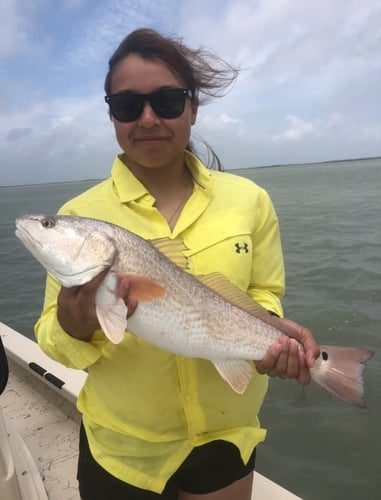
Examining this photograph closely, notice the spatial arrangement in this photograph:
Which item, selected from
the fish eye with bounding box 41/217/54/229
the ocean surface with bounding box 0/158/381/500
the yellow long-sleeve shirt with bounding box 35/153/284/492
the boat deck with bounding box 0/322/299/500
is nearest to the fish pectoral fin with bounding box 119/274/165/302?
the yellow long-sleeve shirt with bounding box 35/153/284/492

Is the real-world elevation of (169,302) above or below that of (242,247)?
below

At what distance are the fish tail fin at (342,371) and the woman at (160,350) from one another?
0.08 metres

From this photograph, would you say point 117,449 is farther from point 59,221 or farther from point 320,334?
point 320,334

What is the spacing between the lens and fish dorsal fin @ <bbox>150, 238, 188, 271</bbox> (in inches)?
91.7

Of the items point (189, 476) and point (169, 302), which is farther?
point (189, 476)

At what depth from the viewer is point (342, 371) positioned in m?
2.40

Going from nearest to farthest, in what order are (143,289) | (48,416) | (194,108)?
1. (143,289)
2. (194,108)
3. (48,416)

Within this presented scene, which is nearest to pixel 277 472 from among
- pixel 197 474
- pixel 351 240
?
pixel 197 474

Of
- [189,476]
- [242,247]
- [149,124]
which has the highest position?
[149,124]

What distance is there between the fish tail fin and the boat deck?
1394mm

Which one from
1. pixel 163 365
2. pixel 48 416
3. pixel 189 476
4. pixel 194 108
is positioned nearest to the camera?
pixel 163 365

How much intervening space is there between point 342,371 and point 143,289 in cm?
118

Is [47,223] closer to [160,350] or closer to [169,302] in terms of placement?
[169,302]

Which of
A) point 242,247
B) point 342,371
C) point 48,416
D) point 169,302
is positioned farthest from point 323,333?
point 169,302
